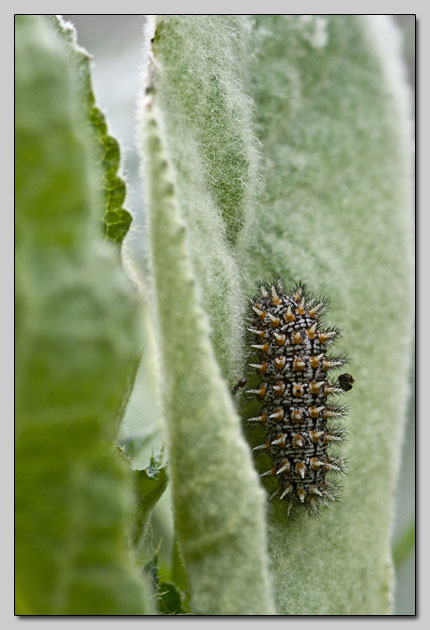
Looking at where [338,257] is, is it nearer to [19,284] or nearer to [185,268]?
[185,268]

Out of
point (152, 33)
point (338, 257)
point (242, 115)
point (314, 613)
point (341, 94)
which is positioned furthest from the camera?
point (341, 94)

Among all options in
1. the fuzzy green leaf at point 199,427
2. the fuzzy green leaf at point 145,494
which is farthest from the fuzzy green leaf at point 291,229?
the fuzzy green leaf at point 145,494

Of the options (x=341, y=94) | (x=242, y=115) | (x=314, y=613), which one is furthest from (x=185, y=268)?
(x=341, y=94)

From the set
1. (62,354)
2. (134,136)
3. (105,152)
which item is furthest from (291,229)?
(62,354)

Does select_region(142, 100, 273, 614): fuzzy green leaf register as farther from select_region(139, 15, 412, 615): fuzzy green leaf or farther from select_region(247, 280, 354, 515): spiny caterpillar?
select_region(247, 280, 354, 515): spiny caterpillar

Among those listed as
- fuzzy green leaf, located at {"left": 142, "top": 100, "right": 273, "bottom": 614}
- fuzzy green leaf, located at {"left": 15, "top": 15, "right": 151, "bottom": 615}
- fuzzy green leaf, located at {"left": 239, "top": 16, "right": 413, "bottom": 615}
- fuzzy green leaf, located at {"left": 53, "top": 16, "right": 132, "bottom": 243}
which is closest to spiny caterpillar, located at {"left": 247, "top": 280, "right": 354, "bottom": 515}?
fuzzy green leaf, located at {"left": 239, "top": 16, "right": 413, "bottom": 615}
